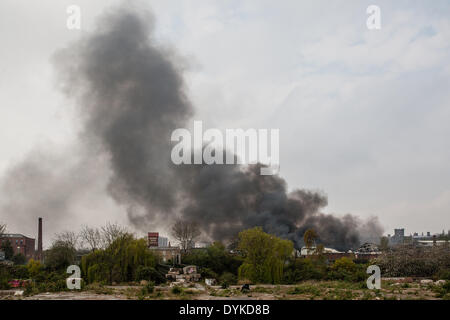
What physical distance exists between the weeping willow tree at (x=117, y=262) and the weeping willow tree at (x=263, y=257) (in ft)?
35.5

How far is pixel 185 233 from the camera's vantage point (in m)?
70.8

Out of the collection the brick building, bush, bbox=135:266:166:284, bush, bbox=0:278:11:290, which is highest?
bush, bbox=0:278:11:290

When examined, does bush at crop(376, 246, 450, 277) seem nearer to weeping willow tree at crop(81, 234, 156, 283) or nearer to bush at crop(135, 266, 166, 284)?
bush at crop(135, 266, 166, 284)

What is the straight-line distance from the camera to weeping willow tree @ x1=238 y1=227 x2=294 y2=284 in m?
47.1

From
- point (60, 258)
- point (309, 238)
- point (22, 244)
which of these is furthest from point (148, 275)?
point (22, 244)

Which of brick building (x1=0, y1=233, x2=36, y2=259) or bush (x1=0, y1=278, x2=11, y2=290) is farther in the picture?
brick building (x1=0, y1=233, x2=36, y2=259)

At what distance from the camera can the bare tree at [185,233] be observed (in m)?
70.8

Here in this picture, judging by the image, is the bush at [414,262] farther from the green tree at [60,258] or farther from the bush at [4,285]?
the bush at [4,285]

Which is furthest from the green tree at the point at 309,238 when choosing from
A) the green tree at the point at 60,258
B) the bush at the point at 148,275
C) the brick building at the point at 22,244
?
the brick building at the point at 22,244

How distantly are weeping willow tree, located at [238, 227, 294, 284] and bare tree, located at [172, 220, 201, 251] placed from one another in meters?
22.2

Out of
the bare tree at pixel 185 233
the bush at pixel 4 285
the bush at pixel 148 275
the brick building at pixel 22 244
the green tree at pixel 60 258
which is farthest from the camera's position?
the brick building at pixel 22 244

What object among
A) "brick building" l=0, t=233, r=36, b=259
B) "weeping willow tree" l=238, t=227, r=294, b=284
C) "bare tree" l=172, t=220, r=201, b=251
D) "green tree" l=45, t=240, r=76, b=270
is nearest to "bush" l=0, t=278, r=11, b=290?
"green tree" l=45, t=240, r=76, b=270
